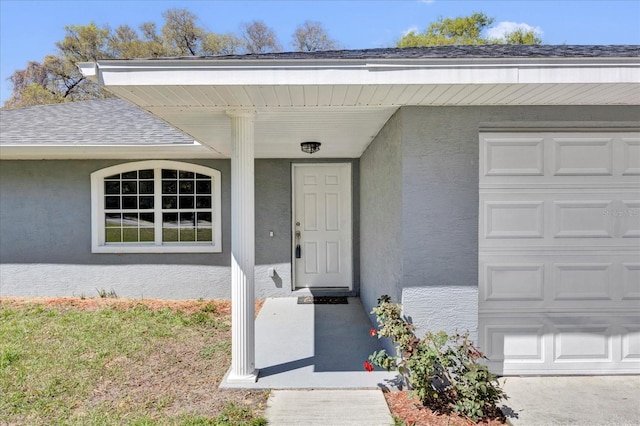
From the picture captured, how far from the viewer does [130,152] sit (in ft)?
20.6

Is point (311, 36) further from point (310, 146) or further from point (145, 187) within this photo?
point (310, 146)

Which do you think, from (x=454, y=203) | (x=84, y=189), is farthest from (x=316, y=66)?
(x=84, y=189)

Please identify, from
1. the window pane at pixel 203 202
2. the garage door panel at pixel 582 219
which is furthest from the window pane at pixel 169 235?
the garage door panel at pixel 582 219

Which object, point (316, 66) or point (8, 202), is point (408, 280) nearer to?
point (316, 66)

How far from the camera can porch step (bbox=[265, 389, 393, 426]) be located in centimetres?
289

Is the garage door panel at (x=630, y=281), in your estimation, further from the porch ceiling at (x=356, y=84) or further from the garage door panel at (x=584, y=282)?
the porch ceiling at (x=356, y=84)

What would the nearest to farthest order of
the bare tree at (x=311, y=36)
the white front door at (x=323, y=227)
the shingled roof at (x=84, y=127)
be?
the shingled roof at (x=84, y=127)
the white front door at (x=323, y=227)
the bare tree at (x=311, y=36)

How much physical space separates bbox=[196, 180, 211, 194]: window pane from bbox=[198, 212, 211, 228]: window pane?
43 centimetres

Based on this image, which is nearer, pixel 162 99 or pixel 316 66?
pixel 316 66

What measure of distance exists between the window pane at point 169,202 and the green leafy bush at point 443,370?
4.99m

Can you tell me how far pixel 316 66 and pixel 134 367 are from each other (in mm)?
3677

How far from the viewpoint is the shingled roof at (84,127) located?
6.30 meters

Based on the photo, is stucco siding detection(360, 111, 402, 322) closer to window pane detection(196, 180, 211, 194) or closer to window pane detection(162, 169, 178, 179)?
window pane detection(196, 180, 211, 194)

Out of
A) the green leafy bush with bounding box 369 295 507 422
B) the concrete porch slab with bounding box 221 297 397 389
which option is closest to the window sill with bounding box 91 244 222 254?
the concrete porch slab with bounding box 221 297 397 389
